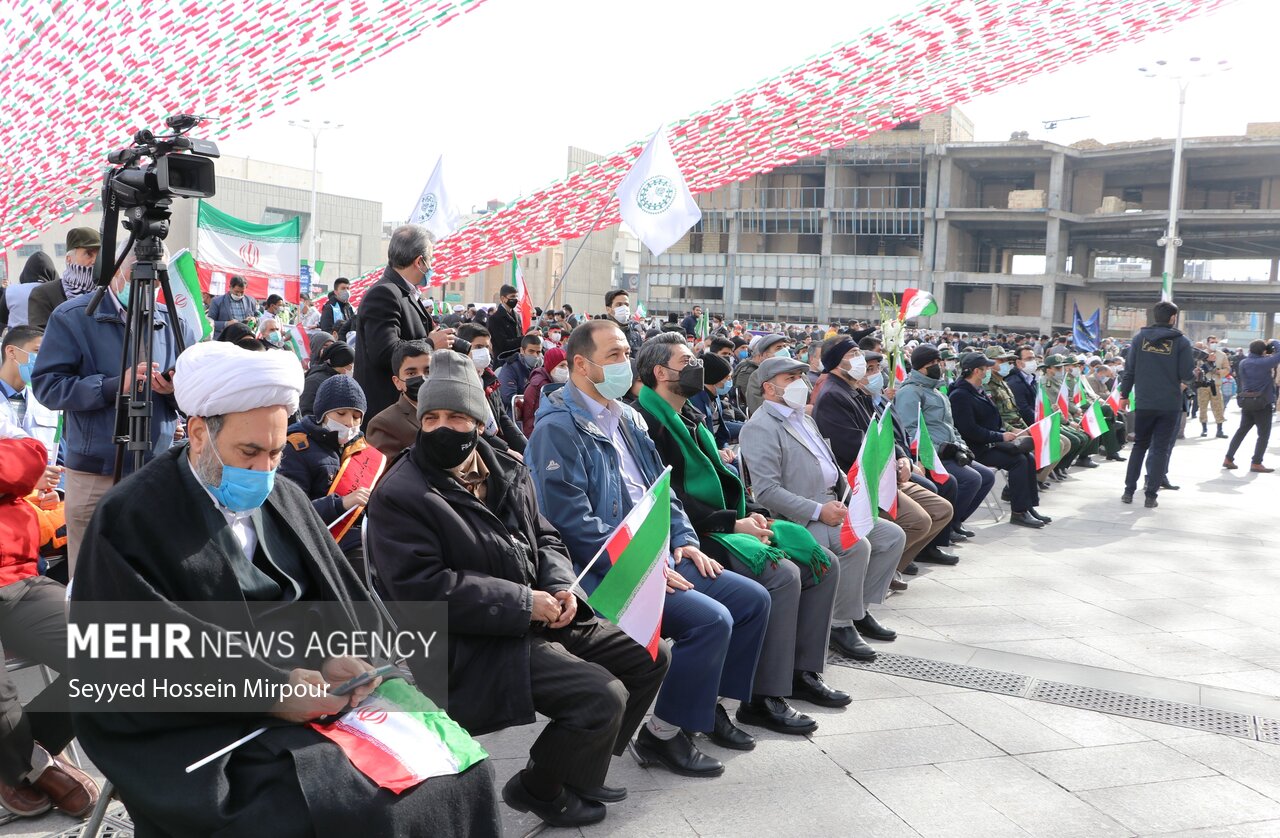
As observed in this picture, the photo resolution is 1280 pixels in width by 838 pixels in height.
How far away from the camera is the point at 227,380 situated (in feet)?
8.05

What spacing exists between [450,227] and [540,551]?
10.7 meters

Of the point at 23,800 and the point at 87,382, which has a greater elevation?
the point at 87,382

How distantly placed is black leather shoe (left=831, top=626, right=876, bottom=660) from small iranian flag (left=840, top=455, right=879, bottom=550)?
0.50 meters

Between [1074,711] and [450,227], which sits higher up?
[450,227]

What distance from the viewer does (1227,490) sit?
41.4ft

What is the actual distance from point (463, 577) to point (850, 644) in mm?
2949

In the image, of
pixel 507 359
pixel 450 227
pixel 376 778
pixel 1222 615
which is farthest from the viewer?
pixel 450 227

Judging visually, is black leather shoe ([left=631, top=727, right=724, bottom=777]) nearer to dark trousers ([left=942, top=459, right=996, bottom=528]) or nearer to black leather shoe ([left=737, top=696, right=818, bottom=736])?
black leather shoe ([left=737, top=696, right=818, bottom=736])

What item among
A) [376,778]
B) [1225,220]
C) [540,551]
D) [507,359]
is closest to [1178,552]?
[507,359]

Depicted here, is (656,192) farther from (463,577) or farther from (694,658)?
(463,577)

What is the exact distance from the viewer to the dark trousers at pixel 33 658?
3322 millimetres

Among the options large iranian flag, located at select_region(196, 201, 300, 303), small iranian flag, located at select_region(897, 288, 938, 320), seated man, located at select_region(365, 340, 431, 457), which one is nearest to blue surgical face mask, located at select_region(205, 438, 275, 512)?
seated man, located at select_region(365, 340, 431, 457)

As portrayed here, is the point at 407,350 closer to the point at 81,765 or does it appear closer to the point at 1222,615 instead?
the point at 81,765

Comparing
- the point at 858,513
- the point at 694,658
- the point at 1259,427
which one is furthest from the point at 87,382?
the point at 1259,427
